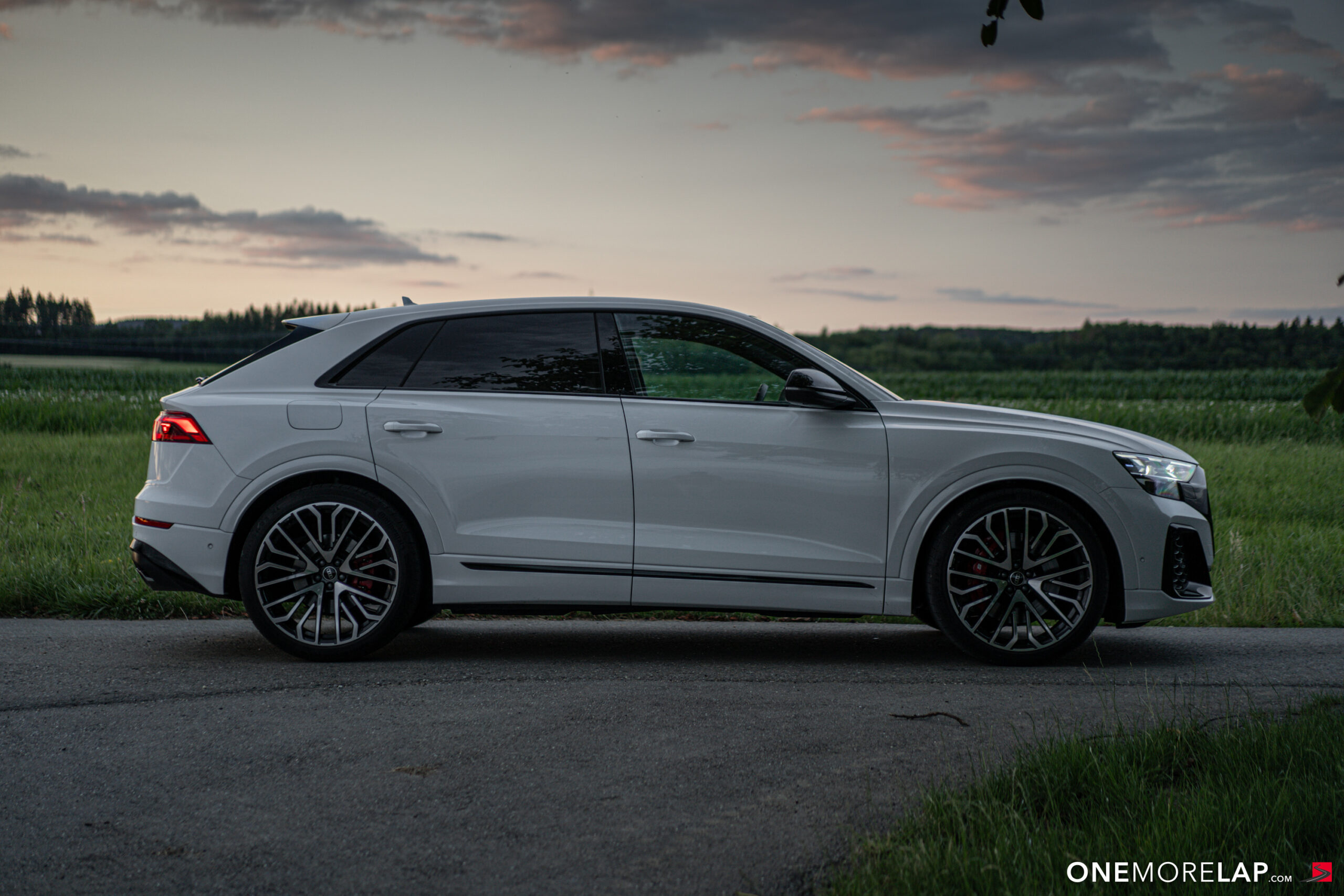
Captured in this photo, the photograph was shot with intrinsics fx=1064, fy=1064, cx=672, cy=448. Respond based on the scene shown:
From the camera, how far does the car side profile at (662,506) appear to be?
523cm

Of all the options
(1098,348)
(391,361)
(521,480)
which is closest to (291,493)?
(391,361)

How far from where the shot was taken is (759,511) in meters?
5.21

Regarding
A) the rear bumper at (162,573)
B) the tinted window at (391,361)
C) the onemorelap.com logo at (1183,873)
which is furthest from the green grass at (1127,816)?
the rear bumper at (162,573)

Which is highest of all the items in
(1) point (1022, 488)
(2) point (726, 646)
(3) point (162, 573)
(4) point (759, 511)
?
(1) point (1022, 488)

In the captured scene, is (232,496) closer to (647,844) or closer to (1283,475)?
(647,844)

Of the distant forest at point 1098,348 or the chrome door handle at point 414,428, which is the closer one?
the chrome door handle at point 414,428

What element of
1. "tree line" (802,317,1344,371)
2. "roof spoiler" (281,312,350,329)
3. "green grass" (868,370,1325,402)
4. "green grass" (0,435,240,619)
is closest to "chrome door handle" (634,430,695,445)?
"roof spoiler" (281,312,350,329)

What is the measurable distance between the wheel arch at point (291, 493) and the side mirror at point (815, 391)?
6.30 ft

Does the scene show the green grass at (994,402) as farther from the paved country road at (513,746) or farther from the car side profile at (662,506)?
the paved country road at (513,746)

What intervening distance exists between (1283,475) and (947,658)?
10.3 metres

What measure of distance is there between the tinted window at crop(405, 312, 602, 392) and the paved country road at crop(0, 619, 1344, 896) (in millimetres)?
1452

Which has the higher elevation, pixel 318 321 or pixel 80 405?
pixel 318 321

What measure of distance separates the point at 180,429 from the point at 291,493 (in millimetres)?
687

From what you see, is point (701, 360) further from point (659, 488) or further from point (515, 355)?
point (515, 355)
